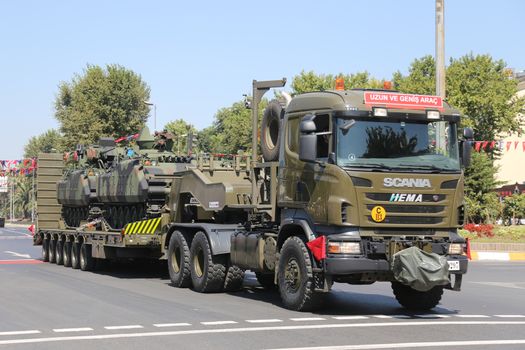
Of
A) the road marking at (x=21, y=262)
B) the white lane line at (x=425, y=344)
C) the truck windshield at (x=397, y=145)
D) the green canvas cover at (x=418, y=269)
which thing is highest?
the truck windshield at (x=397, y=145)

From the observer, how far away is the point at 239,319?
1163 cm

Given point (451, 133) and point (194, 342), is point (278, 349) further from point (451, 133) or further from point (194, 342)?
point (451, 133)

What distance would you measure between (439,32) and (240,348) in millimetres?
18565

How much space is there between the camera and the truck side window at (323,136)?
11.9 metres

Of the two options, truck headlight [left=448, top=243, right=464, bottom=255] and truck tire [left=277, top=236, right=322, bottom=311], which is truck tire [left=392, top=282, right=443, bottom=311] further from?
truck tire [left=277, top=236, right=322, bottom=311]

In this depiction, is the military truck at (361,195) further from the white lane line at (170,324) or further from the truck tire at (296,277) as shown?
the white lane line at (170,324)

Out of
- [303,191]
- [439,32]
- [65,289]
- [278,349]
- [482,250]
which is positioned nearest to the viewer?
[278,349]

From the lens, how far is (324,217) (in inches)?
470

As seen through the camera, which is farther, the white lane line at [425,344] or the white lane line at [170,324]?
the white lane line at [170,324]

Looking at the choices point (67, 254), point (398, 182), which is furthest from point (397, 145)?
point (67, 254)

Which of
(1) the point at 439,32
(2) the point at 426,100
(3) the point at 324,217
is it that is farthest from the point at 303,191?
(1) the point at 439,32

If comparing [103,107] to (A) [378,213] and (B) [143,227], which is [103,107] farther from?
(A) [378,213]

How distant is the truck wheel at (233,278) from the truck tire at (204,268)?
0.30 ft

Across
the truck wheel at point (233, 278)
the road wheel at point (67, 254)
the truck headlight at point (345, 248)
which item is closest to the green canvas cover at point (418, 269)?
the truck headlight at point (345, 248)
